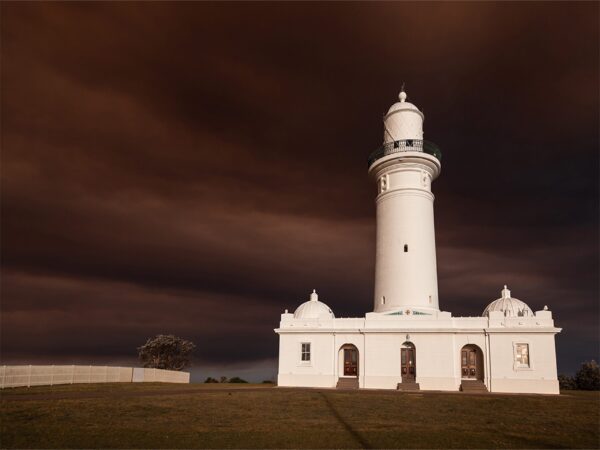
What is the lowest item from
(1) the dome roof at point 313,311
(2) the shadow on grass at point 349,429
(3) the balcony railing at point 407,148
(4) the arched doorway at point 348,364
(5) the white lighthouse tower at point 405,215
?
(2) the shadow on grass at point 349,429

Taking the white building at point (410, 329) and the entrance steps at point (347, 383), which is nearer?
the white building at point (410, 329)

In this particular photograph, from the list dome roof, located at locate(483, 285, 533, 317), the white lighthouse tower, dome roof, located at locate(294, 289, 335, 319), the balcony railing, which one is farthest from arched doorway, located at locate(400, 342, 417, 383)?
the balcony railing

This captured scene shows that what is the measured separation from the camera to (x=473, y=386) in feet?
107

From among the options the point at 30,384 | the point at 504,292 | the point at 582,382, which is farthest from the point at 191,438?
the point at 582,382

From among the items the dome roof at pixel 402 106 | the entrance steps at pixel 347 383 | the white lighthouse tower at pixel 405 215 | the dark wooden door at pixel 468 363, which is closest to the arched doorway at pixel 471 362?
the dark wooden door at pixel 468 363

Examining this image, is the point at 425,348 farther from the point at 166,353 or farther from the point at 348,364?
the point at 166,353

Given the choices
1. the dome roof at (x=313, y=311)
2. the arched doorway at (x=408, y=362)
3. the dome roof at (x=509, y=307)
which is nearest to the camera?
the arched doorway at (x=408, y=362)

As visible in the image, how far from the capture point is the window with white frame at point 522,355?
32.7 m

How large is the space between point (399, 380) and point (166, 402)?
1813cm

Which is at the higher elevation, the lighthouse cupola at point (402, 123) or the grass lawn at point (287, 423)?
the lighthouse cupola at point (402, 123)

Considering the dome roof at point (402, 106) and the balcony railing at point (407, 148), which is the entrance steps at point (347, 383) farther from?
the dome roof at point (402, 106)

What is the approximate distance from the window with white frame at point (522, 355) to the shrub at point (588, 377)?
21.8m

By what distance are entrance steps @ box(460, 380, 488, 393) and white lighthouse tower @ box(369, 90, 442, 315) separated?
18.0 ft

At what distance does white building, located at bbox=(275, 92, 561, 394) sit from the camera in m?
32.9
